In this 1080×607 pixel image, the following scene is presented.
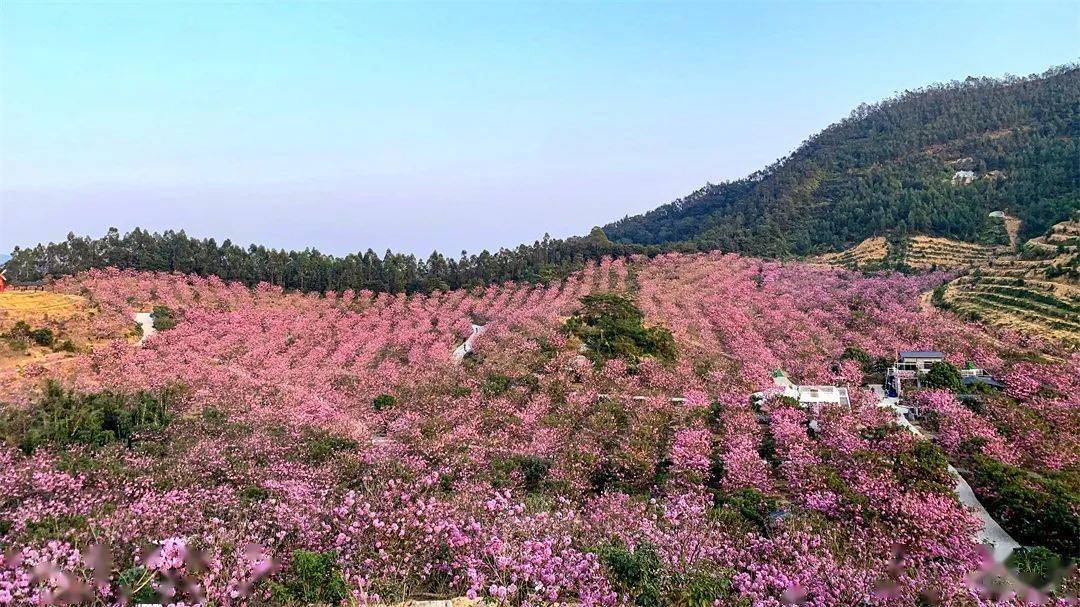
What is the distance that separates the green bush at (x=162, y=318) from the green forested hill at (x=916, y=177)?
51.1 meters

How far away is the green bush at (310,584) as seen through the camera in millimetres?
9062

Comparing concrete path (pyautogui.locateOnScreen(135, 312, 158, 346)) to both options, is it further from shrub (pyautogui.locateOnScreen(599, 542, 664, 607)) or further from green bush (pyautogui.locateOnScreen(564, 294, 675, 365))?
shrub (pyautogui.locateOnScreen(599, 542, 664, 607))

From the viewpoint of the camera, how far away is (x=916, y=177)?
7775 centimetres

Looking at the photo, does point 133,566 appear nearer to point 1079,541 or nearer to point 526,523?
point 526,523

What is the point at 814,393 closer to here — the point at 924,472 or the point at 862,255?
the point at 924,472

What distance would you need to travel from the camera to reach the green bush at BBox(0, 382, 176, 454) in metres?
18.7

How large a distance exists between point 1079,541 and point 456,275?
44634mm

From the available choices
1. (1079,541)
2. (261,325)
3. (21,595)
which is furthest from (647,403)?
(261,325)

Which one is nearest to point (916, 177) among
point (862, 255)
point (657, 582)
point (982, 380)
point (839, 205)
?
point (839, 205)

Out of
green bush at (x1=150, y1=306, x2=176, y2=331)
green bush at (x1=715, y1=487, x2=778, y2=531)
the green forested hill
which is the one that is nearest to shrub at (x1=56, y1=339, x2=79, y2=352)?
green bush at (x1=150, y1=306, x2=176, y2=331)

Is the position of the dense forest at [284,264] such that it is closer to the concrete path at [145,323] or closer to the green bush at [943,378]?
the concrete path at [145,323]

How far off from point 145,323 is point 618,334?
28.6m

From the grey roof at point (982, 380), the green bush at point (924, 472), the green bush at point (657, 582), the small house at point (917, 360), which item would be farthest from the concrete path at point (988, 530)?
the small house at point (917, 360)

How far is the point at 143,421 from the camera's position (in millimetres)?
20906
